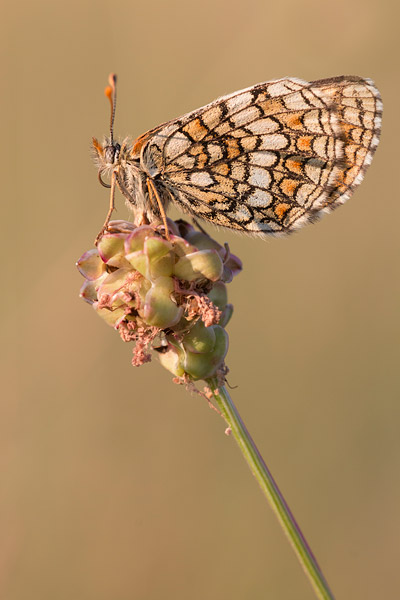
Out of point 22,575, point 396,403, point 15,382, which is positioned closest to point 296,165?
point 396,403

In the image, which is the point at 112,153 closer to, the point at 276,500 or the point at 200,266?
the point at 200,266

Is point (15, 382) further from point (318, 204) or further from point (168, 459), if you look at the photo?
point (318, 204)

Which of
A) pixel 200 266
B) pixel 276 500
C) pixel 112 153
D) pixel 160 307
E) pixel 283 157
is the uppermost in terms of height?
pixel 112 153

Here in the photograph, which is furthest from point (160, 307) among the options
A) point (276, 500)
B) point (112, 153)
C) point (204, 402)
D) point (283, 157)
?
point (204, 402)

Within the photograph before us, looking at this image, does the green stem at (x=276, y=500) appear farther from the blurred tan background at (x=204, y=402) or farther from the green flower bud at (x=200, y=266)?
the blurred tan background at (x=204, y=402)

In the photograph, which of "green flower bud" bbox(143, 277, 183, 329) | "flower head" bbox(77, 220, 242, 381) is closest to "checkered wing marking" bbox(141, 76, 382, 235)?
"flower head" bbox(77, 220, 242, 381)

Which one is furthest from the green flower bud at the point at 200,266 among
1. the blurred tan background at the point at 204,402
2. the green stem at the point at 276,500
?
the blurred tan background at the point at 204,402

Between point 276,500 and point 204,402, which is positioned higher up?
point 204,402
